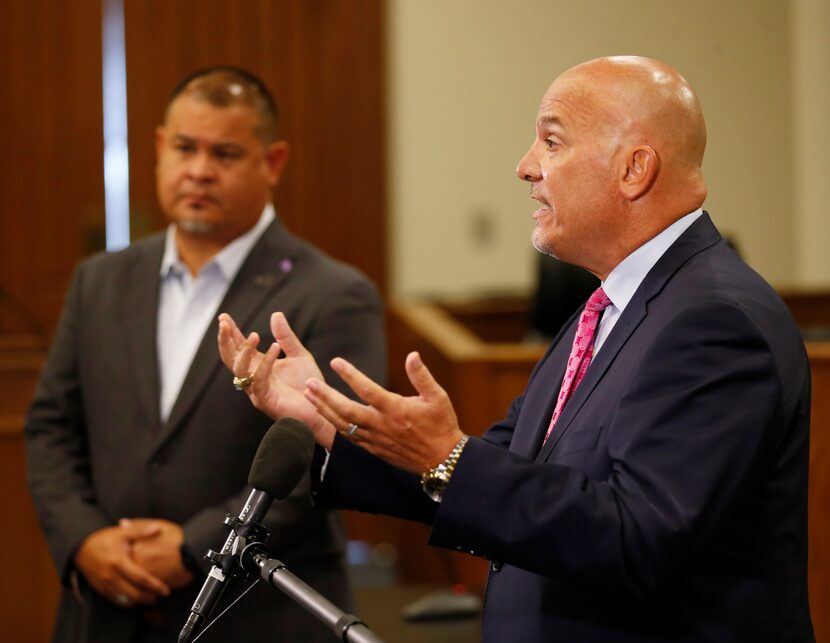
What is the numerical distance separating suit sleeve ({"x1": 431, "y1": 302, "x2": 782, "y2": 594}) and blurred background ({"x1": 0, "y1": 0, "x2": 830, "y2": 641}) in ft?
12.3

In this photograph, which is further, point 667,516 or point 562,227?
point 562,227

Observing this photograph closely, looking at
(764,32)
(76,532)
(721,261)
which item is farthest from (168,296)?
(764,32)

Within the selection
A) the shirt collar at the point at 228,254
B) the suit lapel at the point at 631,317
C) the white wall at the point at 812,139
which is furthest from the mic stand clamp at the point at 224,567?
the white wall at the point at 812,139

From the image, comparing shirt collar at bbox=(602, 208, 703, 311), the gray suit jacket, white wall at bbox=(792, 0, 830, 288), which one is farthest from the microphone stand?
white wall at bbox=(792, 0, 830, 288)

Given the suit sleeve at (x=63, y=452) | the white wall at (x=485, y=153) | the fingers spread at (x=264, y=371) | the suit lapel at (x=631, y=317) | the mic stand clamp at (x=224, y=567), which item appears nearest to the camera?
the mic stand clamp at (x=224, y=567)

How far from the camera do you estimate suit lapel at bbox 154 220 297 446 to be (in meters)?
2.35

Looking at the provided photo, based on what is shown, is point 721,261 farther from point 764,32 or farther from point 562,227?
point 764,32

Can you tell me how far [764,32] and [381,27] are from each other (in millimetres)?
2573

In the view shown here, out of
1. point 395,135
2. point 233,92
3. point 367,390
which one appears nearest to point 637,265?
point 367,390

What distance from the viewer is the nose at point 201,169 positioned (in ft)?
8.19

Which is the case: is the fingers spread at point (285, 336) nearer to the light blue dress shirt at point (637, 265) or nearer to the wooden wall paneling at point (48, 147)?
the light blue dress shirt at point (637, 265)

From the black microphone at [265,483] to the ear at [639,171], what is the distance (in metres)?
0.58

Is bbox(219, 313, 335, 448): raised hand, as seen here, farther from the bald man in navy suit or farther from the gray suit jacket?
the gray suit jacket

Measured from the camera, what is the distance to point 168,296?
101 inches
